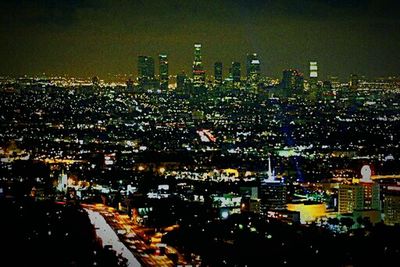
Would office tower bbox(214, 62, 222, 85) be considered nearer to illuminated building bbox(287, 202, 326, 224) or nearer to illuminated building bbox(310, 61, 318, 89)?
illuminated building bbox(310, 61, 318, 89)

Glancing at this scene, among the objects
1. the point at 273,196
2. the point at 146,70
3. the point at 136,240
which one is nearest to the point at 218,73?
the point at 146,70

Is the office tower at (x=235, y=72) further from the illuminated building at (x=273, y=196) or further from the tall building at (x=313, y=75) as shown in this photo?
the illuminated building at (x=273, y=196)

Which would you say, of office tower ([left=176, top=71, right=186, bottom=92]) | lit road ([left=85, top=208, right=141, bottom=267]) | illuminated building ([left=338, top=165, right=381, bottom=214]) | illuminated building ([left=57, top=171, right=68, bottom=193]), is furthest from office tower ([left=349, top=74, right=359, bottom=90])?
lit road ([left=85, top=208, right=141, bottom=267])

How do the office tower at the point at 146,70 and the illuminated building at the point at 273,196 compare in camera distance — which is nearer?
the illuminated building at the point at 273,196

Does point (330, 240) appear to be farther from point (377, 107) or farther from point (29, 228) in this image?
point (377, 107)

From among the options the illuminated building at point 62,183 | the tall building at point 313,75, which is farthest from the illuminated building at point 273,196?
the tall building at point 313,75

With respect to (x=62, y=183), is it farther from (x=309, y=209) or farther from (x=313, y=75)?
(x=313, y=75)
